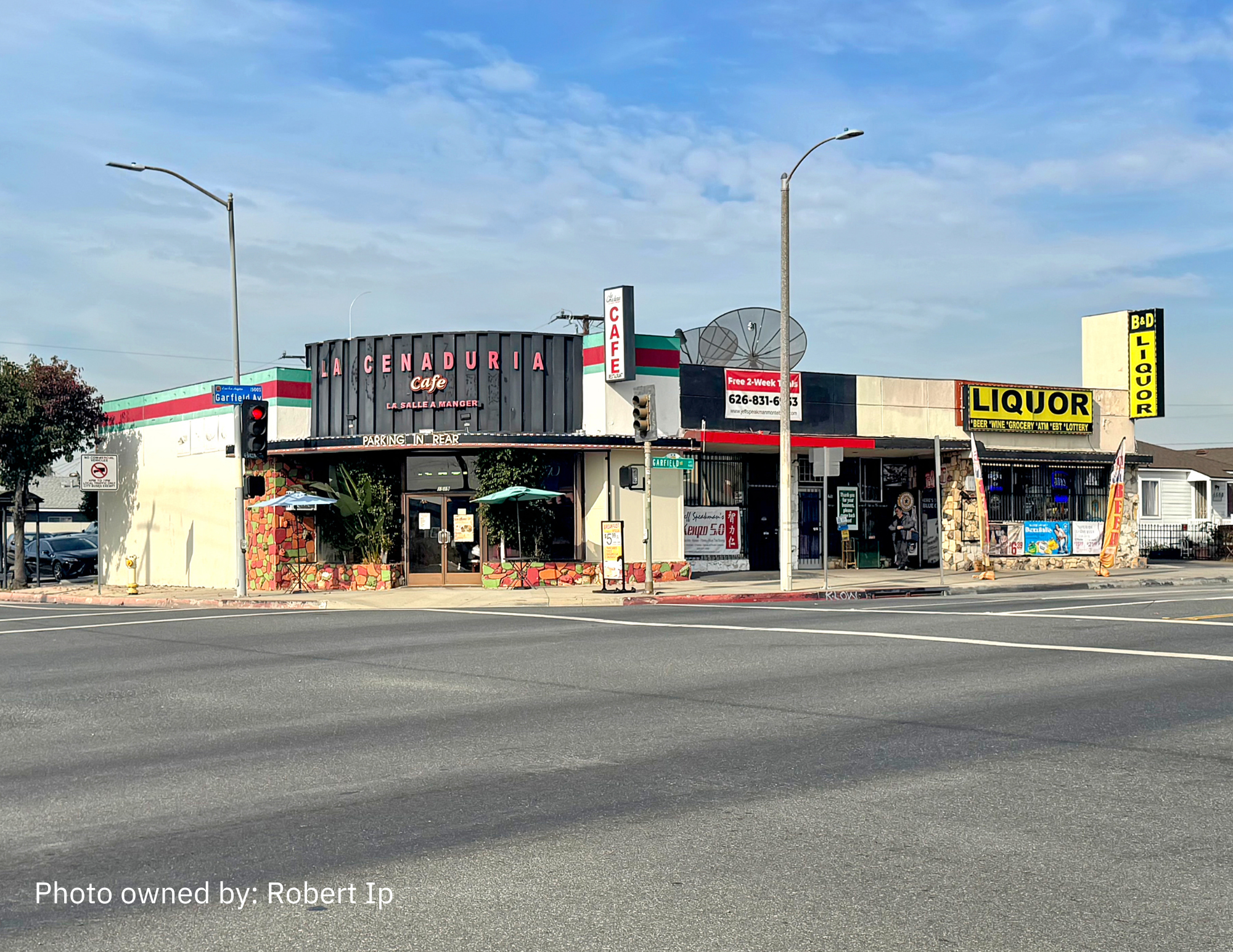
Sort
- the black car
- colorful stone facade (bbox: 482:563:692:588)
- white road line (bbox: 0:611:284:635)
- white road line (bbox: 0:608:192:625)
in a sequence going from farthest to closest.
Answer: the black car
colorful stone facade (bbox: 482:563:692:588)
white road line (bbox: 0:608:192:625)
white road line (bbox: 0:611:284:635)

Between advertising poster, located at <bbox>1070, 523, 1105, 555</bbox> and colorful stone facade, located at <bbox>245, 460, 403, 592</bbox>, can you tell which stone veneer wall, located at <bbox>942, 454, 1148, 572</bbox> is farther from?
colorful stone facade, located at <bbox>245, 460, 403, 592</bbox>

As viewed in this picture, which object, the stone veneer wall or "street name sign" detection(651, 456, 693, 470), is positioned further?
the stone veneer wall

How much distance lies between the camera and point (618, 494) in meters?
29.2

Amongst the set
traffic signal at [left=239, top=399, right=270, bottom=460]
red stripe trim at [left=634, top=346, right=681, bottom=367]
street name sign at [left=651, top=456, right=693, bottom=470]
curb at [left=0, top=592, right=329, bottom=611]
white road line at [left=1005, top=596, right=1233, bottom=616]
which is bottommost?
curb at [left=0, top=592, right=329, bottom=611]

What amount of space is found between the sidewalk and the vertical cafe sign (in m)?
5.07

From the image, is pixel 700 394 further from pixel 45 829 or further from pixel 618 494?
pixel 45 829

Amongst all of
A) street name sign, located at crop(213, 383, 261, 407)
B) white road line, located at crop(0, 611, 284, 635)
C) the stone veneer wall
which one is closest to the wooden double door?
street name sign, located at crop(213, 383, 261, 407)

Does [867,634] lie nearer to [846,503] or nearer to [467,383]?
[467,383]

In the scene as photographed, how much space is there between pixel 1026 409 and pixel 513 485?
623 inches

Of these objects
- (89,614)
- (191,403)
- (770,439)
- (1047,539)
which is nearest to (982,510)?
(1047,539)

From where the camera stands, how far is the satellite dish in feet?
103

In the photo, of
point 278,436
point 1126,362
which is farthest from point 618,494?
point 1126,362

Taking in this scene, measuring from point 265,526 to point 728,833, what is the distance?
83.1ft

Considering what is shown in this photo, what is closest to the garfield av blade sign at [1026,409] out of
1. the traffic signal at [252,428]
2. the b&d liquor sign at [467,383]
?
the b&d liquor sign at [467,383]
